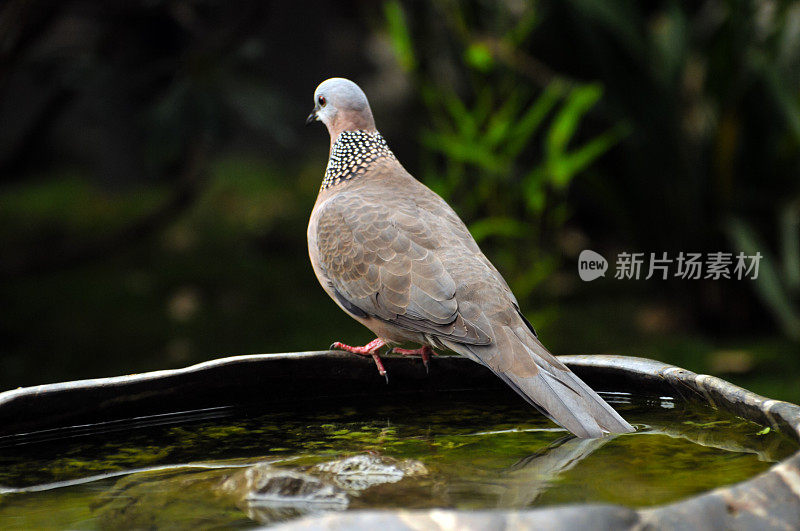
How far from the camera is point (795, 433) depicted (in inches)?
48.0

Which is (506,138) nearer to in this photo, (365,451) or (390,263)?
(390,263)

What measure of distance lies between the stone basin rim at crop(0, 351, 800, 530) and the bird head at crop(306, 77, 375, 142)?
60cm

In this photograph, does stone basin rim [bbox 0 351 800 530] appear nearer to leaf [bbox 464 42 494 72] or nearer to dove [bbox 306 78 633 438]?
dove [bbox 306 78 633 438]

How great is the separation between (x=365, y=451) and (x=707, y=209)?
2.75 m

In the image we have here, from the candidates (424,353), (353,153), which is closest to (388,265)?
(424,353)

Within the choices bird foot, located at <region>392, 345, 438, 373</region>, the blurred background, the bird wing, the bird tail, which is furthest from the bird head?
the blurred background

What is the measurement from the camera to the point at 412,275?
1.85m

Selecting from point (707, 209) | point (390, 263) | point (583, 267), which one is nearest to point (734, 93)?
point (707, 209)

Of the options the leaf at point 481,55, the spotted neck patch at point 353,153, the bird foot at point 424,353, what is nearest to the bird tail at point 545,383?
the bird foot at point 424,353

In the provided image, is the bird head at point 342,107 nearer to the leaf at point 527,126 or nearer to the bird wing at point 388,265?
the bird wing at point 388,265

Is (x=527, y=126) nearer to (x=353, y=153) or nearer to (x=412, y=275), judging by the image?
(x=353, y=153)

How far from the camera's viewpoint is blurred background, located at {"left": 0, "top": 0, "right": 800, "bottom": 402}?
10.7ft

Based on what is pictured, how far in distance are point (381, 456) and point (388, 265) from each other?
2.03 ft

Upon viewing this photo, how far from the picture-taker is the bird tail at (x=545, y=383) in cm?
150
